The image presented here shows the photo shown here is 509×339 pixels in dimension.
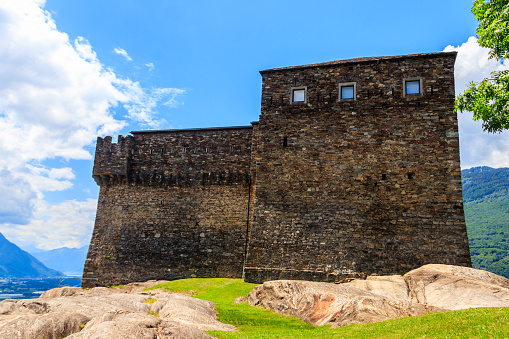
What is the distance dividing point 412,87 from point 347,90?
12.1 ft

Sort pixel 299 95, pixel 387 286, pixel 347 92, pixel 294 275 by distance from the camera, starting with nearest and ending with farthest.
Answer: pixel 387 286 < pixel 294 275 < pixel 347 92 < pixel 299 95

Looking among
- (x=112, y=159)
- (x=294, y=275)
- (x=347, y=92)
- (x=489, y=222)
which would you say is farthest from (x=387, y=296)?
(x=489, y=222)

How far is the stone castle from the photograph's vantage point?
64.3 ft

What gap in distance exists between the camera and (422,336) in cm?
828

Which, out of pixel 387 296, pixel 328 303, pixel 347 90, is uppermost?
pixel 347 90

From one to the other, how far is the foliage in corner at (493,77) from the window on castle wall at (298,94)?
10285mm

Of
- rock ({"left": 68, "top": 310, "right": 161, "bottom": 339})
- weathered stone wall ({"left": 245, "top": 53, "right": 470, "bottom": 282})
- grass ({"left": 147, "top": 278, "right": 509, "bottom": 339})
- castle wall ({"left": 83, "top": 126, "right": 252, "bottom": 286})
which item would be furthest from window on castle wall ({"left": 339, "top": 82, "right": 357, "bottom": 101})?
→ rock ({"left": 68, "top": 310, "right": 161, "bottom": 339})

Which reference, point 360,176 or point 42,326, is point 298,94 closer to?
point 360,176

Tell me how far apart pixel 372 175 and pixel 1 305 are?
724 inches

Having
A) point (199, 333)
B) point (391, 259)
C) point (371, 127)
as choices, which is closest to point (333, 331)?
point (199, 333)

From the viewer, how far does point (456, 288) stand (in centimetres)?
1388

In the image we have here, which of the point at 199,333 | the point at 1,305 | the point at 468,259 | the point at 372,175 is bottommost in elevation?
the point at 1,305

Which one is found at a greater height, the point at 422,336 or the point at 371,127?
the point at 371,127

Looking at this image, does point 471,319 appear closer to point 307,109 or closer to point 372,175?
point 372,175
